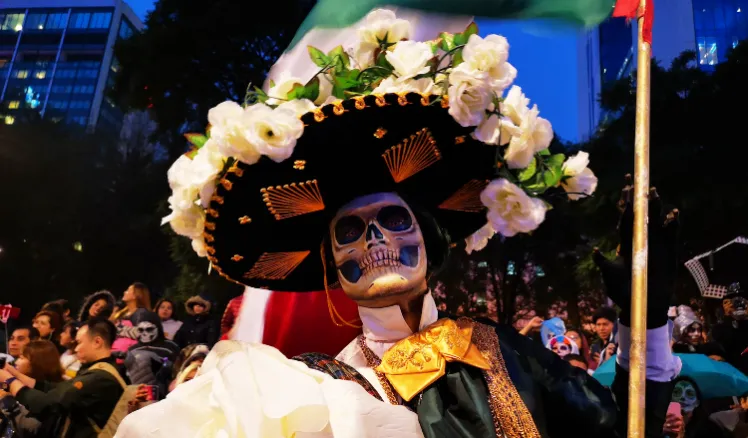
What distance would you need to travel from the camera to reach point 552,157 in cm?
250

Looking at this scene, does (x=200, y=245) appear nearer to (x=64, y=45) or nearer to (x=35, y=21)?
(x=35, y=21)

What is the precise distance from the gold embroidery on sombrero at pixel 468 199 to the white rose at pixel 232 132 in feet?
2.92

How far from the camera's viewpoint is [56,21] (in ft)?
210

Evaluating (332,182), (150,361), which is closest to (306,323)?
(332,182)

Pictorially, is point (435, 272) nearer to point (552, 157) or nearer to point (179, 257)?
point (552, 157)

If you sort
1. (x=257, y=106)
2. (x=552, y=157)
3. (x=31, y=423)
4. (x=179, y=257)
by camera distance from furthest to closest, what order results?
(x=179, y=257) < (x=31, y=423) < (x=552, y=157) < (x=257, y=106)

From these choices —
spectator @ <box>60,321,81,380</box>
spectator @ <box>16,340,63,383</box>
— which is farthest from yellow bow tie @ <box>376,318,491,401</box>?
spectator @ <box>60,321,81,380</box>

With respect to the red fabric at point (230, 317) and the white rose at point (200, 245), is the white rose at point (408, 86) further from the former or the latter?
the red fabric at point (230, 317)

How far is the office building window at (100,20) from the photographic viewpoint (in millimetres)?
65250

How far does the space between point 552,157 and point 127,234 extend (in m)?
19.1

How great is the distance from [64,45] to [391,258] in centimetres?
7179

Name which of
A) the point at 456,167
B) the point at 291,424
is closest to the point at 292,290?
the point at 456,167

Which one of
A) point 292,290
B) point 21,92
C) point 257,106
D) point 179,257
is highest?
point 21,92

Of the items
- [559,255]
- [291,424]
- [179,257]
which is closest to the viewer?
[291,424]
